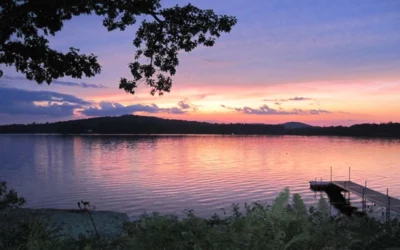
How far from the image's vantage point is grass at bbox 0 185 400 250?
4.25 metres

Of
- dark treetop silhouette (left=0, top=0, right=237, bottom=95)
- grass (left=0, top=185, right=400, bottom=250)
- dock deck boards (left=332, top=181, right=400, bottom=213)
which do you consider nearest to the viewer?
grass (left=0, top=185, right=400, bottom=250)

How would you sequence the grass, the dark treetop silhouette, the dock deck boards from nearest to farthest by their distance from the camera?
1. the grass
2. the dark treetop silhouette
3. the dock deck boards

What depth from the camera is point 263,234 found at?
4.25 m

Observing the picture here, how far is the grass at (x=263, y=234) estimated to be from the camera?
4.25 metres

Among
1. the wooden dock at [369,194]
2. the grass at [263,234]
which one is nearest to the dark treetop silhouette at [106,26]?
the grass at [263,234]

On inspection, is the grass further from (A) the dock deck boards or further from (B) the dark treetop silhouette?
(A) the dock deck boards

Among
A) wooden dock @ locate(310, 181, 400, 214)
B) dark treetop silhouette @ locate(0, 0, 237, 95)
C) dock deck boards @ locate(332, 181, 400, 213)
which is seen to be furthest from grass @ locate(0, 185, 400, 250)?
dock deck boards @ locate(332, 181, 400, 213)

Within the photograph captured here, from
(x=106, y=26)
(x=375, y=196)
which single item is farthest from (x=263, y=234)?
(x=375, y=196)

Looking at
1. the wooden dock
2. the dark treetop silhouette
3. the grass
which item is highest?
the dark treetop silhouette

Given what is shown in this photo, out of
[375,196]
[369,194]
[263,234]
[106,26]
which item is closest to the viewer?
[263,234]

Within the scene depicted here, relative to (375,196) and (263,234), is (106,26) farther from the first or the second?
(375,196)

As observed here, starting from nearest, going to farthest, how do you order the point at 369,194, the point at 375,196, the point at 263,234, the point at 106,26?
the point at 263,234 → the point at 106,26 → the point at 375,196 → the point at 369,194

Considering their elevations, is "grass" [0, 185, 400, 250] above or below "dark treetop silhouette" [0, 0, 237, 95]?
below

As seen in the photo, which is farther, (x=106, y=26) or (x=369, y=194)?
(x=369, y=194)
